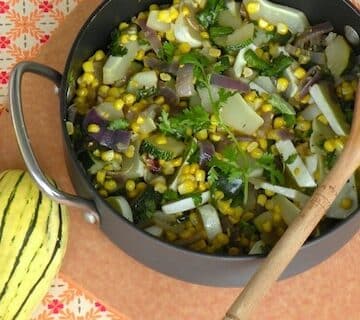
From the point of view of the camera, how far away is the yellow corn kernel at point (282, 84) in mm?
1629

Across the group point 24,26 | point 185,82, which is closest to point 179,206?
point 185,82

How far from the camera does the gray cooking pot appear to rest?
4.68 ft

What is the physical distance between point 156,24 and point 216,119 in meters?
0.25

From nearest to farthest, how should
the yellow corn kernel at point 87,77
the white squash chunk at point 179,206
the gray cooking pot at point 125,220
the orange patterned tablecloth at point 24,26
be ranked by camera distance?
the gray cooking pot at point 125,220, the white squash chunk at point 179,206, the yellow corn kernel at point 87,77, the orange patterned tablecloth at point 24,26

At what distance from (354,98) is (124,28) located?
0.48m

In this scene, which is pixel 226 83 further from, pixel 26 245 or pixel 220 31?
pixel 26 245

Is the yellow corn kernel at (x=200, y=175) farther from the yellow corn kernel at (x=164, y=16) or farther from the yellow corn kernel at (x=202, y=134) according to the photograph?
the yellow corn kernel at (x=164, y=16)

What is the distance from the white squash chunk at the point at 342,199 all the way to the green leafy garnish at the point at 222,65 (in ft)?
1.09

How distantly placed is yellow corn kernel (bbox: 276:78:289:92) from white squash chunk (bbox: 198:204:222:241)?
0.30 metres

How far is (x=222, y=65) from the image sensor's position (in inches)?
64.3

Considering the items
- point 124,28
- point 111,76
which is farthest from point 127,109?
point 124,28

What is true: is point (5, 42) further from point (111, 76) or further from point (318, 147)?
point (318, 147)

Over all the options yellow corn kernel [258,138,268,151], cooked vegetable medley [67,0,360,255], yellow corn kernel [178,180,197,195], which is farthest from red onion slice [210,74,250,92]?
yellow corn kernel [178,180,197,195]

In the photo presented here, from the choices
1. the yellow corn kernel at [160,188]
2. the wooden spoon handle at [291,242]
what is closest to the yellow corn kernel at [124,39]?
the yellow corn kernel at [160,188]
